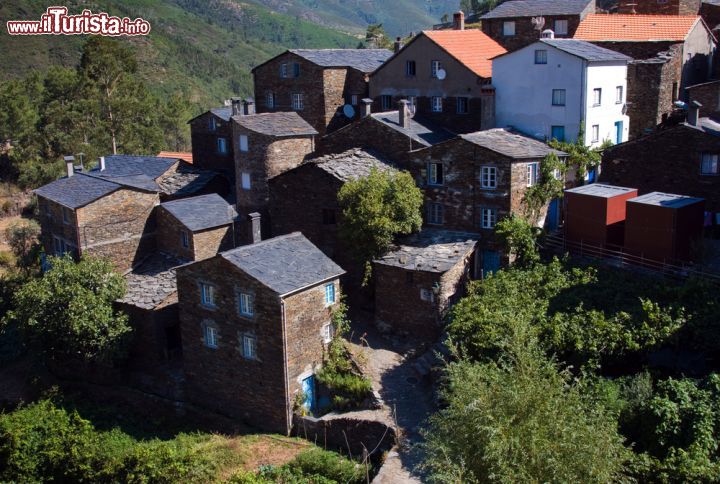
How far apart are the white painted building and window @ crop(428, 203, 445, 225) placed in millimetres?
6982

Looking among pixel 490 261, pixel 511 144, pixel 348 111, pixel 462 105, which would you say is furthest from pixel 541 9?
pixel 490 261

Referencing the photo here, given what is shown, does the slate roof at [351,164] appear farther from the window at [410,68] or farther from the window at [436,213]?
the window at [410,68]

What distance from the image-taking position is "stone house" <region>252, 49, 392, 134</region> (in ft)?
149

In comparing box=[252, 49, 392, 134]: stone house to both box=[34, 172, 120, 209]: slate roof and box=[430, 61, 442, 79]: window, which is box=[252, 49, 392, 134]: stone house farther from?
box=[34, 172, 120, 209]: slate roof

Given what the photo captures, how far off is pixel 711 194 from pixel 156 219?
2635 cm

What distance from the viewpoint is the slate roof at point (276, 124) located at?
39.9 m

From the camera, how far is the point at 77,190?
1548 inches

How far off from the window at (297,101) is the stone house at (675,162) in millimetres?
18729

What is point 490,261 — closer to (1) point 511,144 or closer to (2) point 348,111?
(1) point 511,144

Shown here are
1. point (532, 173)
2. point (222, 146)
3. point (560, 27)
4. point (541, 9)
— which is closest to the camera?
point (532, 173)

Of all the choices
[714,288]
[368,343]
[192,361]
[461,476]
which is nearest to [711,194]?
→ [714,288]

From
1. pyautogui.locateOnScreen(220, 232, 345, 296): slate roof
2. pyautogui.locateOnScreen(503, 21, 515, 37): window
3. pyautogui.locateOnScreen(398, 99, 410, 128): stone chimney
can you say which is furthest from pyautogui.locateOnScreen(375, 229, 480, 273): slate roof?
pyautogui.locateOnScreen(503, 21, 515, 37): window

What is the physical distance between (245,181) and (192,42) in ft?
338

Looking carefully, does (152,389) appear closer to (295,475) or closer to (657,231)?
(295,475)
